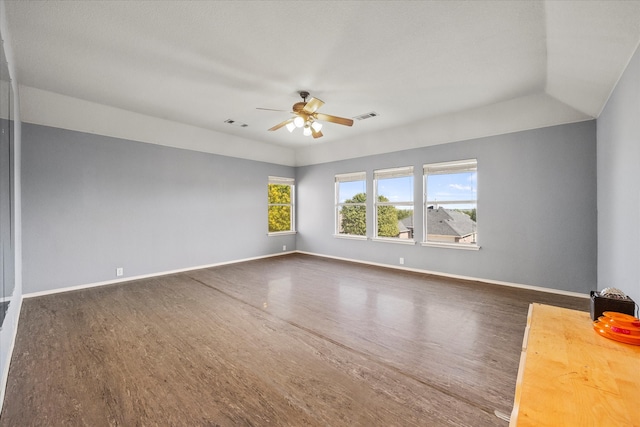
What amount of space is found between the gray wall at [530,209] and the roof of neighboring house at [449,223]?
0.20 m

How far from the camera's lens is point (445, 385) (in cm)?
191

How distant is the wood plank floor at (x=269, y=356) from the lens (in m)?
1.67

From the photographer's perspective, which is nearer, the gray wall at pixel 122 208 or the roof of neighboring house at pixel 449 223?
the gray wall at pixel 122 208

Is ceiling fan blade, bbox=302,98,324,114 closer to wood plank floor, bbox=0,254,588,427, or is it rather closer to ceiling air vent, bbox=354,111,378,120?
ceiling air vent, bbox=354,111,378,120

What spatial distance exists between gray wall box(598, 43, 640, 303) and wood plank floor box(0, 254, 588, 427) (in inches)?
37.0

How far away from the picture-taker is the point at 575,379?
3.23 ft

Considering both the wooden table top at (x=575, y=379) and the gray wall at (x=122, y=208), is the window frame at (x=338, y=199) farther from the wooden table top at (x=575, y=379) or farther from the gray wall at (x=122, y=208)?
the wooden table top at (x=575, y=379)

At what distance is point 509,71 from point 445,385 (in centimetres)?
349

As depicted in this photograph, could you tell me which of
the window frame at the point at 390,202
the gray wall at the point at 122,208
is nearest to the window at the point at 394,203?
the window frame at the point at 390,202

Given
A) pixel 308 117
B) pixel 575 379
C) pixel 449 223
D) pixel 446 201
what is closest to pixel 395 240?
pixel 449 223

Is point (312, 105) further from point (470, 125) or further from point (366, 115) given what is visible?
point (470, 125)

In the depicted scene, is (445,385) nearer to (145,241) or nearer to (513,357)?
A: (513,357)

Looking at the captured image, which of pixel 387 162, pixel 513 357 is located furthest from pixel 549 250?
pixel 387 162

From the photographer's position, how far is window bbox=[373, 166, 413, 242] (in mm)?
5438
